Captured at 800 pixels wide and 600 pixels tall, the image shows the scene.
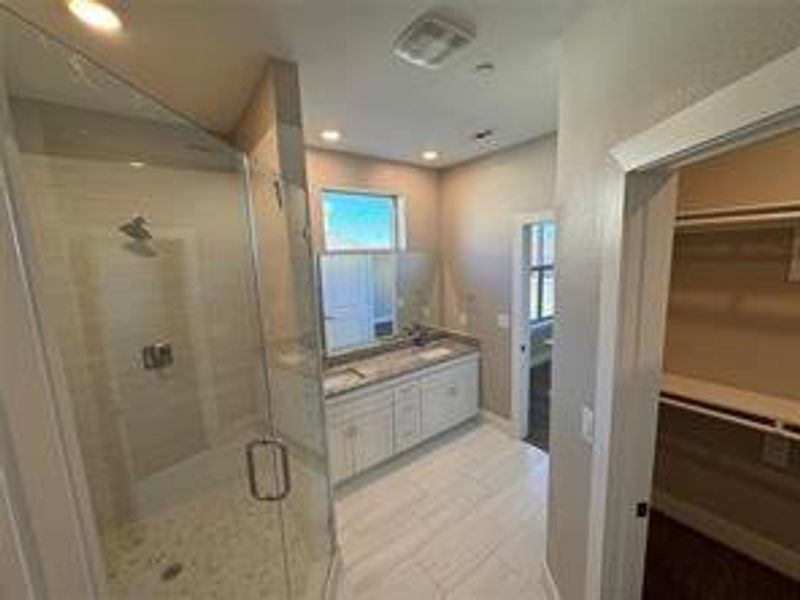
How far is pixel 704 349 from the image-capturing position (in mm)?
2117

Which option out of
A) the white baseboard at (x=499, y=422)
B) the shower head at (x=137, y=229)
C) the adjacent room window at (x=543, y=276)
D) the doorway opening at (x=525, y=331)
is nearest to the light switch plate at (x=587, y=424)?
the doorway opening at (x=525, y=331)

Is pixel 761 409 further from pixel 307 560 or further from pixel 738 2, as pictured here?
pixel 307 560

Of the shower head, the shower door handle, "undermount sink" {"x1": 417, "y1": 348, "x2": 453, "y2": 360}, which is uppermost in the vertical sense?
the shower head

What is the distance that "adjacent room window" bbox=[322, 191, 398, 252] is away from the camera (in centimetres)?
329

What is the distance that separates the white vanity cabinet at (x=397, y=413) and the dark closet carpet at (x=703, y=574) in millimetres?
1750

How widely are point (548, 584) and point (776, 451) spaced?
1411 mm

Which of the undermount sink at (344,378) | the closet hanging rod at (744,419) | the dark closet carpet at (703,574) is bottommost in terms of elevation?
the dark closet carpet at (703,574)

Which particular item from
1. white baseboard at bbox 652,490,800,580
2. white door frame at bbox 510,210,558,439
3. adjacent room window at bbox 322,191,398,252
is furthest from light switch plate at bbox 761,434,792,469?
adjacent room window at bbox 322,191,398,252

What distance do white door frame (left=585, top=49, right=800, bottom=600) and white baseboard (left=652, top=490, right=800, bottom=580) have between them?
1.34 m

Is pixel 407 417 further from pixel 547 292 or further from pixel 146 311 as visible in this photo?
pixel 547 292

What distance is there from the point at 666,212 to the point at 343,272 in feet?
8.49

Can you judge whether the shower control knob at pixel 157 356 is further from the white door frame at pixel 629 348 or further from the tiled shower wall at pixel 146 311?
the white door frame at pixel 629 348

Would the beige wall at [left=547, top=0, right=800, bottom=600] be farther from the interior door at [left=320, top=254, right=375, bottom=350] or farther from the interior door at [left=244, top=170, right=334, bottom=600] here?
the interior door at [left=320, top=254, right=375, bottom=350]

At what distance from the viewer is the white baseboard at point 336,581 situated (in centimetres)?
197
